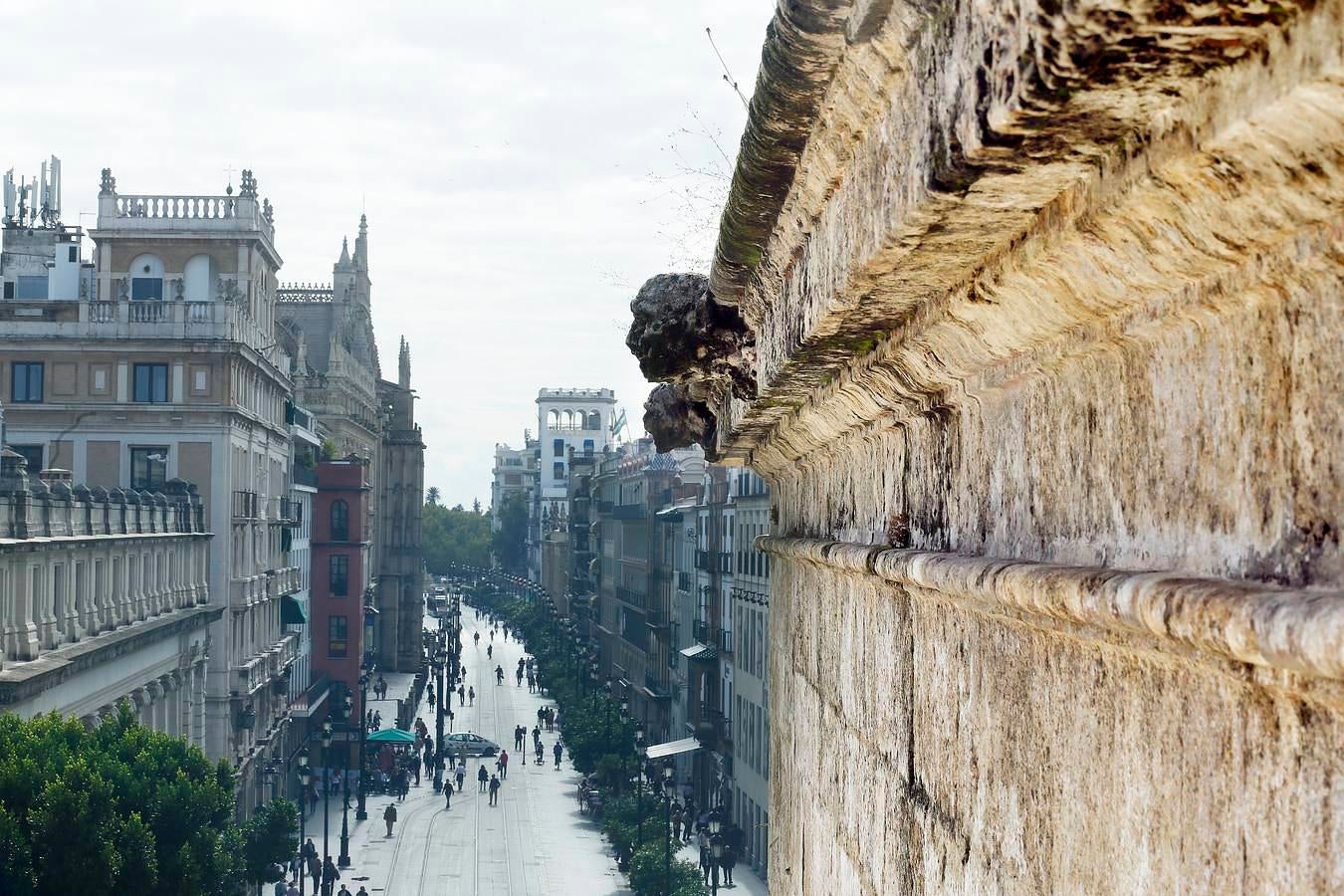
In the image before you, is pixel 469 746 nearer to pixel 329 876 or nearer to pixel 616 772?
pixel 616 772

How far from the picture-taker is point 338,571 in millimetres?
68750

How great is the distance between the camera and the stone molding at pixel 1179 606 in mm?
1396

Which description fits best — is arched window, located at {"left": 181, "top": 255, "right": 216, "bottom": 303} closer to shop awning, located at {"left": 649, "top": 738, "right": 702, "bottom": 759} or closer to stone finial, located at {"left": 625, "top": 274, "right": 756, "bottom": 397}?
shop awning, located at {"left": 649, "top": 738, "right": 702, "bottom": 759}

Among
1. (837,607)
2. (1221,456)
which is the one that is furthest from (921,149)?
(837,607)

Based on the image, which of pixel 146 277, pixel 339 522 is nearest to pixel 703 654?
pixel 146 277

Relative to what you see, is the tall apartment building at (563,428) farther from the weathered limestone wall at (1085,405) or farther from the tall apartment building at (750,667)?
the weathered limestone wall at (1085,405)

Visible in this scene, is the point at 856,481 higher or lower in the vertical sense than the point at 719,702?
higher

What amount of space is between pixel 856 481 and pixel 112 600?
32343 mm

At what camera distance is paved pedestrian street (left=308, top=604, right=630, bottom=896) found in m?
39.8

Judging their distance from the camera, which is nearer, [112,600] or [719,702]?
[112,600]

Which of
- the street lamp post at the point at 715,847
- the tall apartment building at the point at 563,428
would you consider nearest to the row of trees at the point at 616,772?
the street lamp post at the point at 715,847

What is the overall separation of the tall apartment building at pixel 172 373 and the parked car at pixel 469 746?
11699 millimetres

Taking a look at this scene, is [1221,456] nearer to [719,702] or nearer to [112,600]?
[112,600]

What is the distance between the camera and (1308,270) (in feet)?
4.97
